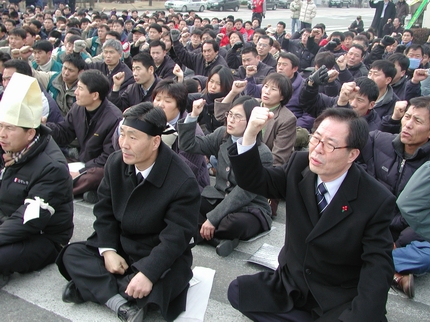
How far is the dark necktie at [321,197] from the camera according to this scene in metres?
2.41

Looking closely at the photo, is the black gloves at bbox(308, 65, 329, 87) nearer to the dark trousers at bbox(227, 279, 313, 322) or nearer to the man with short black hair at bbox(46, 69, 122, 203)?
the man with short black hair at bbox(46, 69, 122, 203)

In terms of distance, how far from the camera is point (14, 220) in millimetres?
2908

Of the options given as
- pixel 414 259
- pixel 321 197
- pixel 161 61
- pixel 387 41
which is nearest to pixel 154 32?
pixel 161 61

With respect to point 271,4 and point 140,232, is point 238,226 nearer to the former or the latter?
point 140,232

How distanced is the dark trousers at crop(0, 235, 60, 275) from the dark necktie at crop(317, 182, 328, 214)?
6.42ft

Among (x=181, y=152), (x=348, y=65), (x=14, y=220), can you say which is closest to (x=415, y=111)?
(x=181, y=152)

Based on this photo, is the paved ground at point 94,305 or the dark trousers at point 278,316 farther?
the paved ground at point 94,305

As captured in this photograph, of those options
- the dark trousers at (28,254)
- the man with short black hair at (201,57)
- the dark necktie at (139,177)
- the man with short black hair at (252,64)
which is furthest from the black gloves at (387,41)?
the dark trousers at (28,254)

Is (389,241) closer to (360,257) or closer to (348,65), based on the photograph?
(360,257)

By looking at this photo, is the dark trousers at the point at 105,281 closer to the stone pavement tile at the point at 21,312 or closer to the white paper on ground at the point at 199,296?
the white paper on ground at the point at 199,296

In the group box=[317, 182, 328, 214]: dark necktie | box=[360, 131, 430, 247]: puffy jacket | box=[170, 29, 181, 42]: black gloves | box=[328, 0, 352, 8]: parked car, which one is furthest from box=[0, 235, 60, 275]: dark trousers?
box=[328, 0, 352, 8]: parked car

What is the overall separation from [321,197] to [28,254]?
6.65 feet

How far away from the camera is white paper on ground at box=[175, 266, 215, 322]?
2.75m

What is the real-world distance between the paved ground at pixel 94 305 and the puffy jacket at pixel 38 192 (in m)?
0.35
